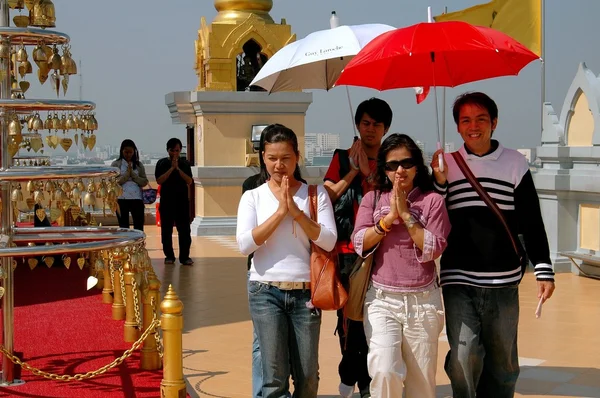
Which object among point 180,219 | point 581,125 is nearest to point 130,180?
point 180,219

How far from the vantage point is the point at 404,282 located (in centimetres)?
479

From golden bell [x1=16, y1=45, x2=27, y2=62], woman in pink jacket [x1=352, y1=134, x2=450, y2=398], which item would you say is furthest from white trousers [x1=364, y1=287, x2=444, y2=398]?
golden bell [x1=16, y1=45, x2=27, y2=62]

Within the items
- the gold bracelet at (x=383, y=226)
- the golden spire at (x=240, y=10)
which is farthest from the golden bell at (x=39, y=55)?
the golden spire at (x=240, y=10)

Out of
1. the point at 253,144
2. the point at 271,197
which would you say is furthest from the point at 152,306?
the point at 253,144

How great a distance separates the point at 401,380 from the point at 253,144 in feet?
41.9

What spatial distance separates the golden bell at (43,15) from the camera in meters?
6.12

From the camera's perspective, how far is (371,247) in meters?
4.85

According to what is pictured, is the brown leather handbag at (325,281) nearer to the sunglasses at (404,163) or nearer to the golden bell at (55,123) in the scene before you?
the sunglasses at (404,163)

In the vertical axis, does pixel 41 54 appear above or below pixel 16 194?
above

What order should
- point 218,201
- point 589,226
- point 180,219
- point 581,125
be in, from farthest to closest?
point 218,201 < point 180,219 < point 581,125 < point 589,226

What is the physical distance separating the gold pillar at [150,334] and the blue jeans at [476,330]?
101 inches

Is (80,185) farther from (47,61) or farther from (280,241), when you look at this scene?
(280,241)

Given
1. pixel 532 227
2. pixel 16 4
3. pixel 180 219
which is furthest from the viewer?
pixel 180 219

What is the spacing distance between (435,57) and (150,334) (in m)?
2.87
